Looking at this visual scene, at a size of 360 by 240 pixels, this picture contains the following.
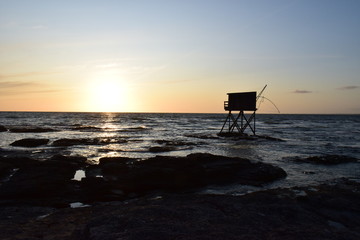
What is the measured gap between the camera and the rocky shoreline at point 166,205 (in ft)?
20.4

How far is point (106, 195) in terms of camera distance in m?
10.8

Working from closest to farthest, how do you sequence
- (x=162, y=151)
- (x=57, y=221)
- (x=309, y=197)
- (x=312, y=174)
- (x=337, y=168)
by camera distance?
(x=57, y=221), (x=309, y=197), (x=312, y=174), (x=337, y=168), (x=162, y=151)

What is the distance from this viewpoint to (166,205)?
832 centimetres

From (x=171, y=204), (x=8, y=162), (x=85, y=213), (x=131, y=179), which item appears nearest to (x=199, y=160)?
(x=131, y=179)

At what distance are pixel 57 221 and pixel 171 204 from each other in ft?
10.8

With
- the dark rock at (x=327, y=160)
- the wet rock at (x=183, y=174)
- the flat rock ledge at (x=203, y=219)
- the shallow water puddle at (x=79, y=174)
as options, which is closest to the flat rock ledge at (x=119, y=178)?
the wet rock at (x=183, y=174)

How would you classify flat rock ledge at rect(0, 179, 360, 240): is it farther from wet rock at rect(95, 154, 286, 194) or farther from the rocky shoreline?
wet rock at rect(95, 154, 286, 194)

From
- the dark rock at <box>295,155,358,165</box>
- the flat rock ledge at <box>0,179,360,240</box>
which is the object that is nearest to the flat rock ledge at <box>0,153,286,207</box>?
the flat rock ledge at <box>0,179,360,240</box>

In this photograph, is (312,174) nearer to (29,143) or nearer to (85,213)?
(85,213)

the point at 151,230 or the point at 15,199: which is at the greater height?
the point at 151,230

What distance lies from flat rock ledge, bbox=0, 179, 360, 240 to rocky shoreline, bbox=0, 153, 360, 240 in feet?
0.08

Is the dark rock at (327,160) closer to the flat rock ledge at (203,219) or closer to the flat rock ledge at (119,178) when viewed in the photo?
the flat rock ledge at (119,178)

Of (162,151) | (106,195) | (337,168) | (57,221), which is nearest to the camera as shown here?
(57,221)

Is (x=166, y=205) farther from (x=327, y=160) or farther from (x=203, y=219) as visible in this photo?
(x=327, y=160)
